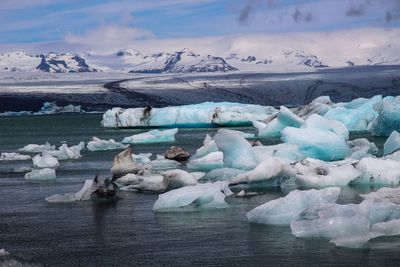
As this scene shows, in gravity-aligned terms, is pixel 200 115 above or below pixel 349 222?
below

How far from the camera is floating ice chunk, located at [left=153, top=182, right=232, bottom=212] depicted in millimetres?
9164

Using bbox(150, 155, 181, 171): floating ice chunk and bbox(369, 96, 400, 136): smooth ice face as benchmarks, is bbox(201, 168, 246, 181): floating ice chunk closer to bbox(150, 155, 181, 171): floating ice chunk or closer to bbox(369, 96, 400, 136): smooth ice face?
bbox(150, 155, 181, 171): floating ice chunk

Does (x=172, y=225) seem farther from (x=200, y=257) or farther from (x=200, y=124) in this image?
(x=200, y=124)

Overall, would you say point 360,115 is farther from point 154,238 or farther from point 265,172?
point 154,238

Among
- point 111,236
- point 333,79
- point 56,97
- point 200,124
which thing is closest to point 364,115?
point 200,124

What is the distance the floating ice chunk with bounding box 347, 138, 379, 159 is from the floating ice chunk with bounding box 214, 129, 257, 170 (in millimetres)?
2209

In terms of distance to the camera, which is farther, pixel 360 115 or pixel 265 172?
pixel 360 115

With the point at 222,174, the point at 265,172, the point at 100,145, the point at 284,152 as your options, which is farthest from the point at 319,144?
the point at 100,145

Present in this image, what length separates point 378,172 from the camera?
11.2 metres

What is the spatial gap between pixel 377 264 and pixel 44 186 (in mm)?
6910

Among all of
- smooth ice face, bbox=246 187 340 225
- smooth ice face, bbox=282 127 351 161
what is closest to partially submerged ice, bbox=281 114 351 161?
smooth ice face, bbox=282 127 351 161

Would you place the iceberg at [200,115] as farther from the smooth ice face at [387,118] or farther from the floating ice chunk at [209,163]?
the floating ice chunk at [209,163]

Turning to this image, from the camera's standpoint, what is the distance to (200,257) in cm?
678

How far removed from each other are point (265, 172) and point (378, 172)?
1.58 metres
